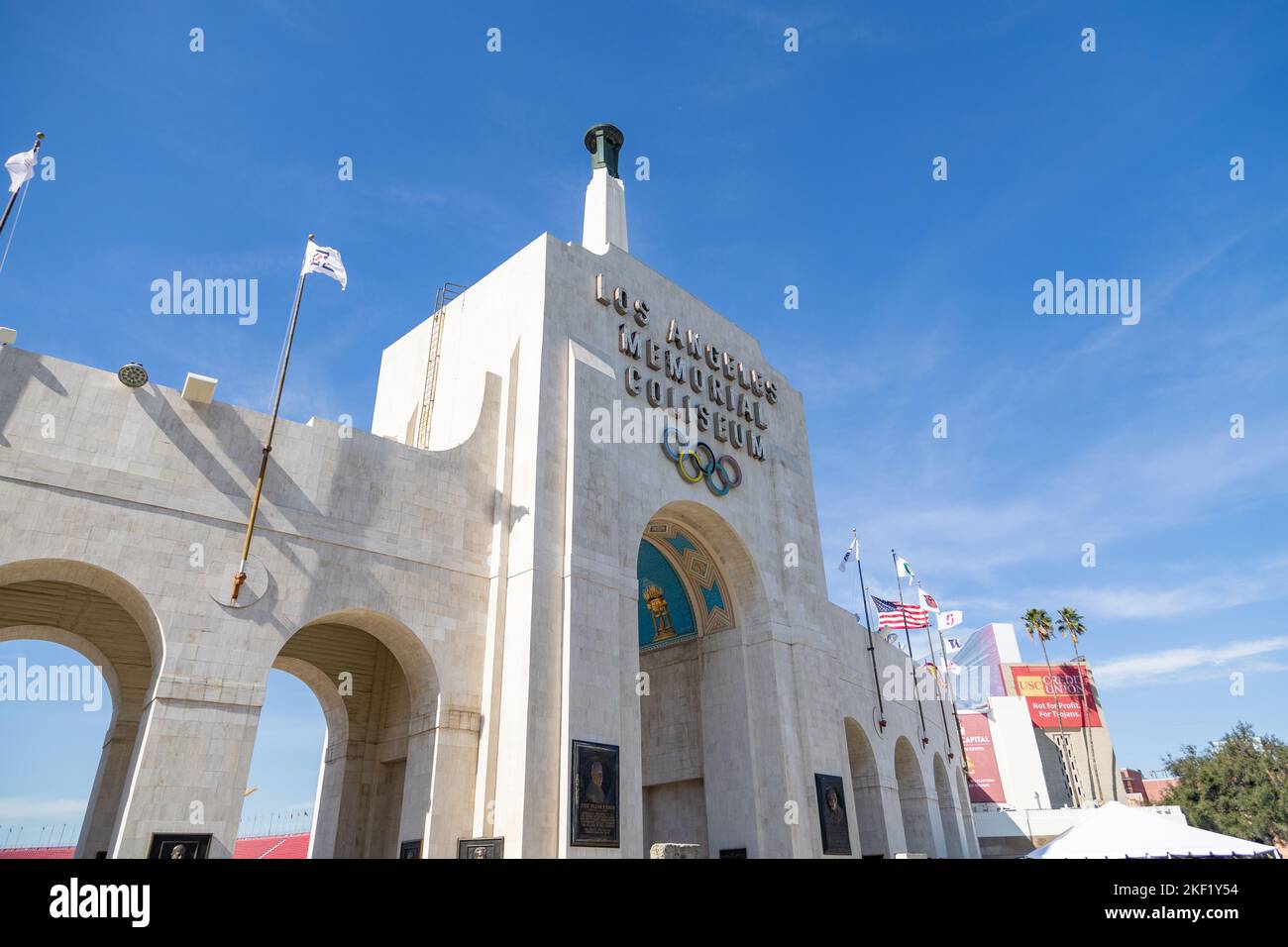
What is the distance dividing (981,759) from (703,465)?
201 ft

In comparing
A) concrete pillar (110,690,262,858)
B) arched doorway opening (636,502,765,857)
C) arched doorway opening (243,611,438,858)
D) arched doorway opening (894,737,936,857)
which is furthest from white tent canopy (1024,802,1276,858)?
arched doorway opening (894,737,936,857)

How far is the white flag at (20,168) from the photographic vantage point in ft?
53.5

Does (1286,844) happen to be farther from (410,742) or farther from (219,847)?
(219,847)

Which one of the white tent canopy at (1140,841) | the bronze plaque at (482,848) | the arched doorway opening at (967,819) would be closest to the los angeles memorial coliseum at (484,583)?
the bronze plaque at (482,848)

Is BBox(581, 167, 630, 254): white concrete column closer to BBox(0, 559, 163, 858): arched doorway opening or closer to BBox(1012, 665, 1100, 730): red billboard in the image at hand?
BBox(0, 559, 163, 858): arched doorway opening

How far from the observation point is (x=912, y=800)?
131 ft

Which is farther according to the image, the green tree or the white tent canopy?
the green tree

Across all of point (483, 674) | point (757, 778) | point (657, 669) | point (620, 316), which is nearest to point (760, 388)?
point (620, 316)

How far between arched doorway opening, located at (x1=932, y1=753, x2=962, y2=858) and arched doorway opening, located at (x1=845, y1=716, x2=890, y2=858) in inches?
396

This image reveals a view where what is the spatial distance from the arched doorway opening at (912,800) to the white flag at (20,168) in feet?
125

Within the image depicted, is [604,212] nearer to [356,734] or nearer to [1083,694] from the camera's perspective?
[356,734]

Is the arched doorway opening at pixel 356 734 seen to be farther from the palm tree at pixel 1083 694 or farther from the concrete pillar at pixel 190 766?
the palm tree at pixel 1083 694

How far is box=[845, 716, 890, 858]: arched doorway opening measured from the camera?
33156mm

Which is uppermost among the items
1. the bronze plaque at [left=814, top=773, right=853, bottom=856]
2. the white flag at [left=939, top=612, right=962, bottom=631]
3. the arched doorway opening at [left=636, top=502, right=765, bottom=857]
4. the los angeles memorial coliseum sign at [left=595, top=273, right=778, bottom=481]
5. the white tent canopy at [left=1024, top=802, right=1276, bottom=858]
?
the los angeles memorial coliseum sign at [left=595, top=273, right=778, bottom=481]
